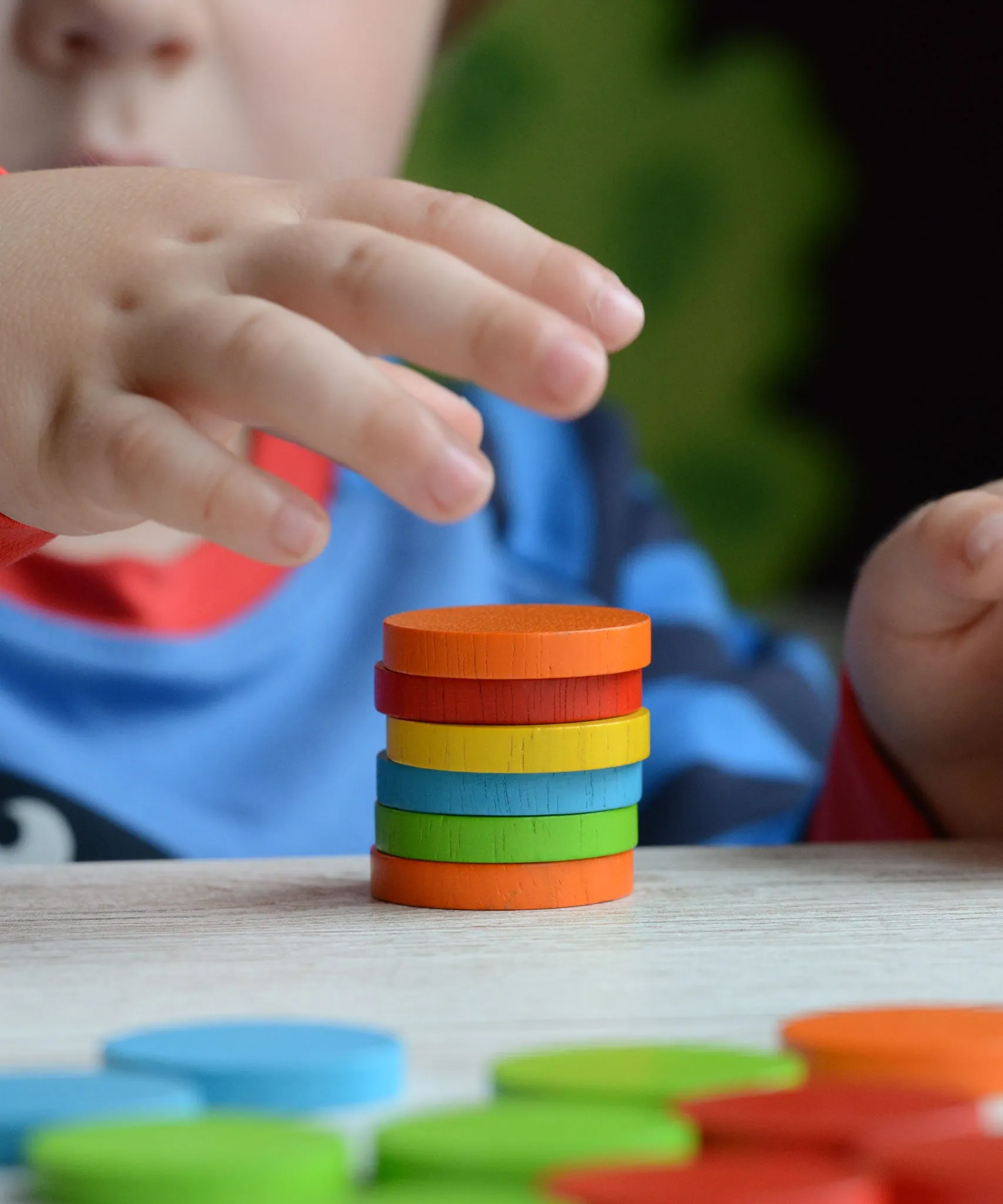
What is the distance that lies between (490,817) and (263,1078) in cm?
23

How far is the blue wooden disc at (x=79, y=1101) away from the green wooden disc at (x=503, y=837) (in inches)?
8.8

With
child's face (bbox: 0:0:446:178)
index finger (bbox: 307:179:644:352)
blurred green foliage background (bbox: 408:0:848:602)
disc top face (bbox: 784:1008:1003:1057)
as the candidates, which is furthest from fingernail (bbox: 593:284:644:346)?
blurred green foliage background (bbox: 408:0:848:602)

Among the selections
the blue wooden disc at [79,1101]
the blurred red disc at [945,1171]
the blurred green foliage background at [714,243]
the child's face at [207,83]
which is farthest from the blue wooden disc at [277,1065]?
the blurred green foliage background at [714,243]

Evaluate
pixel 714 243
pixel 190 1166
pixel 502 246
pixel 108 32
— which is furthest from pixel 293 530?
pixel 714 243

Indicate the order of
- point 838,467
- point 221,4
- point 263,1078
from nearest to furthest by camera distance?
point 263,1078 → point 221,4 → point 838,467

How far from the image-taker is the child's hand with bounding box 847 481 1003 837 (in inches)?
28.5

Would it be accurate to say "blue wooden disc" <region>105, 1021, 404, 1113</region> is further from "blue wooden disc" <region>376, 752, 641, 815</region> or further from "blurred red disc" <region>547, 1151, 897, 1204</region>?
"blue wooden disc" <region>376, 752, 641, 815</region>

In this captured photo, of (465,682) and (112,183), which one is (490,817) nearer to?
(465,682)

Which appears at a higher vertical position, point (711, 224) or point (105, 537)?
point (711, 224)

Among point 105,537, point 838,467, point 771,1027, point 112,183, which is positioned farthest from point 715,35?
point 771,1027

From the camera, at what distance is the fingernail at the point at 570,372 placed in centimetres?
45

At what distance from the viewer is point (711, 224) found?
110 inches

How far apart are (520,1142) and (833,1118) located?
7 cm

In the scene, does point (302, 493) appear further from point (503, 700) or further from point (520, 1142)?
point (520, 1142)
